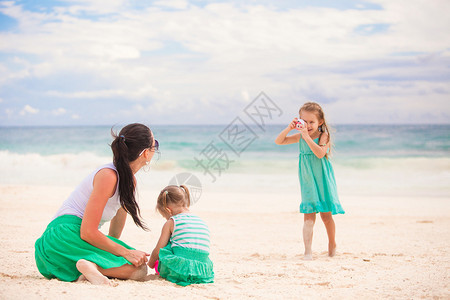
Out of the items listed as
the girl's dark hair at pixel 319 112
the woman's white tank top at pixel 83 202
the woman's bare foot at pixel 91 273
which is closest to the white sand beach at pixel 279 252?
the woman's bare foot at pixel 91 273

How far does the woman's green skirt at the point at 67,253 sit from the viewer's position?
2834 mm

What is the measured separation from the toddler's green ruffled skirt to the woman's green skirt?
0.34m

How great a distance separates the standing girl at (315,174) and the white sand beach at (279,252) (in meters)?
0.37

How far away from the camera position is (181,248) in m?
3.11

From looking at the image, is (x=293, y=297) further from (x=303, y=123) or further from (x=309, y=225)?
(x=303, y=123)

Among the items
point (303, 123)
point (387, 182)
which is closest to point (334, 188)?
point (303, 123)

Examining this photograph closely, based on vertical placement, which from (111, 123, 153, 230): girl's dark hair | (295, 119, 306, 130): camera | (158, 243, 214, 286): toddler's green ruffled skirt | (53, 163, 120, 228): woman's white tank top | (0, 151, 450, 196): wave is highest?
(295, 119, 306, 130): camera

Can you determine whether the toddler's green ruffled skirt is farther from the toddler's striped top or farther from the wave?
the wave

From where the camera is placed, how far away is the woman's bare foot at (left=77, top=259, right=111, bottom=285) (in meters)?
2.74

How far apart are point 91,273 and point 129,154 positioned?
2.73ft

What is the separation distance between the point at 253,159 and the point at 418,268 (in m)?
16.7

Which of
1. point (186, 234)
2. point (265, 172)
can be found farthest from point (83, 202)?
point (265, 172)

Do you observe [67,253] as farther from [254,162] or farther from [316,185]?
[254,162]

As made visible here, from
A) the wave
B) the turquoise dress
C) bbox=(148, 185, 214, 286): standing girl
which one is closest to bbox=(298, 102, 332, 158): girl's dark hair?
the turquoise dress
